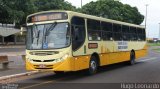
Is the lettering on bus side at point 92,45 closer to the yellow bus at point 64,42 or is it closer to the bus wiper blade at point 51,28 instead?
the yellow bus at point 64,42

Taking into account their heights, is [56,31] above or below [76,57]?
above

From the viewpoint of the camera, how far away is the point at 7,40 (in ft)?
278

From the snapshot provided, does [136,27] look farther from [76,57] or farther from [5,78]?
[5,78]

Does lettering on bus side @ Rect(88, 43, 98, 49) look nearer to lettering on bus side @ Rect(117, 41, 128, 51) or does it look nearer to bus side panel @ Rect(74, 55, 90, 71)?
bus side panel @ Rect(74, 55, 90, 71)

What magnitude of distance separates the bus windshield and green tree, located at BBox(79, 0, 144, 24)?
185 feet

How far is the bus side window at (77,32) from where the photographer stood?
696 inches

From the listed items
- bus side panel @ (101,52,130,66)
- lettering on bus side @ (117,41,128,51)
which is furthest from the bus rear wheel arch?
lettering on bus side @ (117,41,128,51)

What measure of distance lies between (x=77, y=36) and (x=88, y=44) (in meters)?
1.29

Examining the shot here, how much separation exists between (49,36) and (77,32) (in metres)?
1.37

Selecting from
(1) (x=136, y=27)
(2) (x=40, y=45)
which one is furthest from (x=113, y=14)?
(2) (x=40, y=45)

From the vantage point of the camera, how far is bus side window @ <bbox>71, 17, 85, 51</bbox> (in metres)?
17.7

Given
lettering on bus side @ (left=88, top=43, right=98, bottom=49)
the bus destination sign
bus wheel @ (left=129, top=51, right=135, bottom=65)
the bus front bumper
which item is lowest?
bus wheel @ (left=129, top=51, right=135, bottom=65)

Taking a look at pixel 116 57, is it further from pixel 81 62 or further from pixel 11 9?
pixel 11 9

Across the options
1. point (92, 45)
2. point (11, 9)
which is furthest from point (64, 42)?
point (11, 9)
